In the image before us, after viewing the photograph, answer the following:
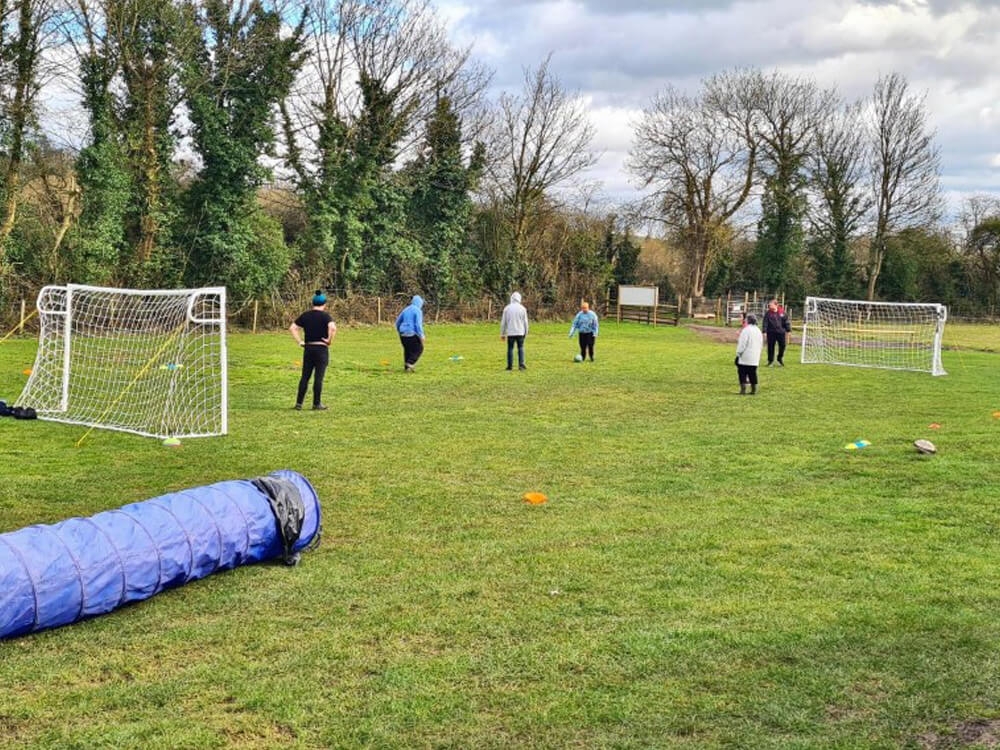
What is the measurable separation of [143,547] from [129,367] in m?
11.5

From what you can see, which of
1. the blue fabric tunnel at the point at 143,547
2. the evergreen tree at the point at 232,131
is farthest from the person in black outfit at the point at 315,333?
the evergreen tree at the point at 232,131

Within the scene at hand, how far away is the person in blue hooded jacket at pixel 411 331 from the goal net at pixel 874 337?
36.2 ft

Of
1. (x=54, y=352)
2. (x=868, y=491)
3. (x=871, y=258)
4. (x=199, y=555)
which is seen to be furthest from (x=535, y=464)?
(x=871, y=258)

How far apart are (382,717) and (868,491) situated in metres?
6.30

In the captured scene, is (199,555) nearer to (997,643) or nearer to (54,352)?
(997,643)

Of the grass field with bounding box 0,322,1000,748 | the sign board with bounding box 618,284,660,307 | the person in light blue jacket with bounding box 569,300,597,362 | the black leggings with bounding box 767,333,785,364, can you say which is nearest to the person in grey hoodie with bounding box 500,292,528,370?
the person in light blue jacket with bounding box 569,300,597,362

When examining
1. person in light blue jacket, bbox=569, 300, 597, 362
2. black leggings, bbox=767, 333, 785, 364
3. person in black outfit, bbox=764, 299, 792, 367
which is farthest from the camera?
person in light blue jacket, bbox=569, 300, 597, 362

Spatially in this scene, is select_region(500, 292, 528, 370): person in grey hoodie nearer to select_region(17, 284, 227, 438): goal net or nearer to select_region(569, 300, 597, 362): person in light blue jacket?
select_region(569, 300, 597, 362): person in light blue jacket

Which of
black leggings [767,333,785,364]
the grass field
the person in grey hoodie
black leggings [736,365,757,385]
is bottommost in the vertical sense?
the grass field

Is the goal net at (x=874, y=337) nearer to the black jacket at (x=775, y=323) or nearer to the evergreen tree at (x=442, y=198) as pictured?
the black jacket at (x=775, y=323)

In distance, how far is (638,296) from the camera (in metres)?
46.7

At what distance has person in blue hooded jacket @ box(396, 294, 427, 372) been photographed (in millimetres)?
19000

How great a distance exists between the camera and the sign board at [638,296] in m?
46.5

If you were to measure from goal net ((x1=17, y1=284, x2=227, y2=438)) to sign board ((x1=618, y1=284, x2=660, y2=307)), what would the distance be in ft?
105
